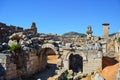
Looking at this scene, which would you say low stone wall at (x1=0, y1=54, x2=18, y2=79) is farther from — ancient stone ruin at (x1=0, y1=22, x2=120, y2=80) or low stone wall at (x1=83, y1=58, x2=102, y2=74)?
low stone wall at (x1=83, y1=58, x2=102, y2=74)

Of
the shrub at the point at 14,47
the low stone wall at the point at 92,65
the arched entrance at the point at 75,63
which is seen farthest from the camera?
the arched entrance at the point at 75,63

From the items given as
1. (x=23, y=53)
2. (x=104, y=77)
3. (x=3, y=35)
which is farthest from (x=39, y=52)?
(x=104, y=77)

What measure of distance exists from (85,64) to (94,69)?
993 millimetres

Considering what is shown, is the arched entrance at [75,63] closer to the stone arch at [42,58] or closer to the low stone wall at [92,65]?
the low stone wall at [92,65]

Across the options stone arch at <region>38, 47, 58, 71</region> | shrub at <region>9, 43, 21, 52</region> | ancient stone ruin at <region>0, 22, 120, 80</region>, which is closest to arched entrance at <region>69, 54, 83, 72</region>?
ancient stone ruin at <region>0, 22, 120, 80</region>

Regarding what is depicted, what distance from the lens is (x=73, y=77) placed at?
20219 mm

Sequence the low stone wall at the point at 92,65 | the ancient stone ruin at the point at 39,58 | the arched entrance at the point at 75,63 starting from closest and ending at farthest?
1. the ancient stone ruin at the point at 39,58
2. the low stone wall at the point at 92,65
3. the arched entrance at the point at 75,63

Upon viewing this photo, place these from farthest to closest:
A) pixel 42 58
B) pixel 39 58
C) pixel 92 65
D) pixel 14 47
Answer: pixel 42 58 → pixel 39 58 → pixel 92 65 → pixel 14 47

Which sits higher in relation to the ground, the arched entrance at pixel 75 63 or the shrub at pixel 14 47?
the shrub at pixel 14 47

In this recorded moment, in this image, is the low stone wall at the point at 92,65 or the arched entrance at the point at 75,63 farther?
the arched entrance at the point at 75,63

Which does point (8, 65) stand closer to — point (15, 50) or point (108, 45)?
point (15, 50)

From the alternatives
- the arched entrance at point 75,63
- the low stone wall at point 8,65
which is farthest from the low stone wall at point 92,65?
the low stone wall at point 8,65

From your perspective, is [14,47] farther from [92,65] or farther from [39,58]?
[92,65]

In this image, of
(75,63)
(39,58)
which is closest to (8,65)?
(39,58)
